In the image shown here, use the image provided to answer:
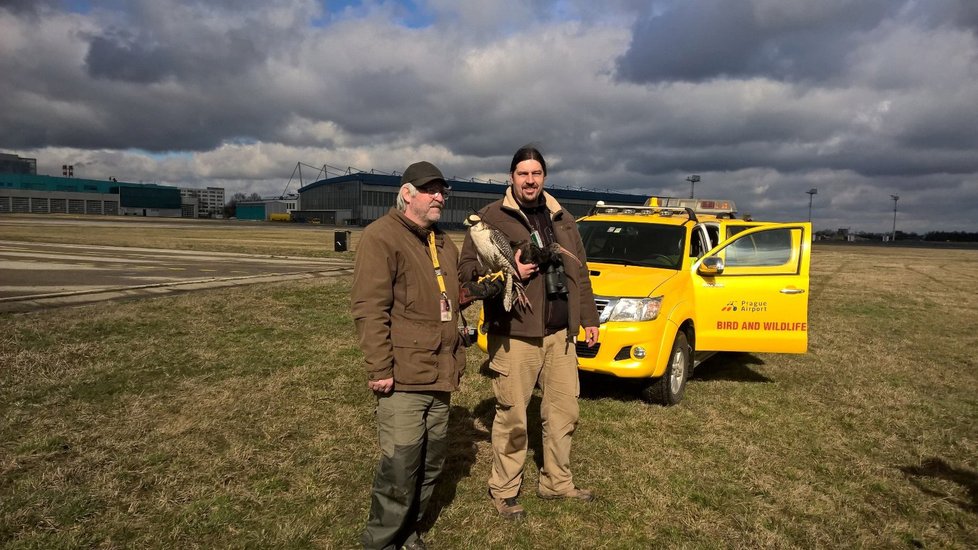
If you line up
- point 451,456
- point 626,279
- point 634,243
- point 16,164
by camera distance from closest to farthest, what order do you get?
point 451,456, point 626,279, point 634,243, point 16,164

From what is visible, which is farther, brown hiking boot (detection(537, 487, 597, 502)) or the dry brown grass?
the dry brown grass

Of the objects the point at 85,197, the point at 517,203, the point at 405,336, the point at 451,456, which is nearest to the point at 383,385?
the point at 405,336

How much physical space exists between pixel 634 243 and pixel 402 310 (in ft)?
14.2

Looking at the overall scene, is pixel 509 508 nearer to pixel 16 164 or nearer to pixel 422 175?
pixel 422 175

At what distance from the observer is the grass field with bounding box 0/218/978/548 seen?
10.8 ft

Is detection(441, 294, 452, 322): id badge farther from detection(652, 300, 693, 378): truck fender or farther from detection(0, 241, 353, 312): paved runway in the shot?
detection(0, 241, 353, 312): paved runway

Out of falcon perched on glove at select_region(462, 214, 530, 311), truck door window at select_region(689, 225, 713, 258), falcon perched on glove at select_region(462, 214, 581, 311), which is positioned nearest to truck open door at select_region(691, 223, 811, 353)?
truck door window at select_region(689, 225, 713, 258)

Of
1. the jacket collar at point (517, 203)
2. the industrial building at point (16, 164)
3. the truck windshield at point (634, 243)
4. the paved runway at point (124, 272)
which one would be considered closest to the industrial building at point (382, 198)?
the paved runway at point (124, 272)

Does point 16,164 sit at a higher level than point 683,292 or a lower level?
higher

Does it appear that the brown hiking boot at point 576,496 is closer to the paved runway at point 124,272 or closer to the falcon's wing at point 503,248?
the falcon's wing at point 503,248

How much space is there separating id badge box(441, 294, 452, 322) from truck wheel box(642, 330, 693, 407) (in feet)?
10.4

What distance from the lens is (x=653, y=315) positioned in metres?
5.22

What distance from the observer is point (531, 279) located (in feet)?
10.9

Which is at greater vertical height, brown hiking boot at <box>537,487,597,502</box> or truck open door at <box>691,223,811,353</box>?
truck open door at <box>691,223,811,353</box>
